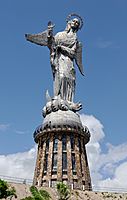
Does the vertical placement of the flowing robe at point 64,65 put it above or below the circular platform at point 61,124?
above

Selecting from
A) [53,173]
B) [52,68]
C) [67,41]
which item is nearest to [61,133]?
[53,173]

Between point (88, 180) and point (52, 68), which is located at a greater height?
point (52, 68)

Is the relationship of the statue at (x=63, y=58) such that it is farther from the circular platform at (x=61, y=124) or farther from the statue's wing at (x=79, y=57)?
the circular platform at (x=61, y=124)

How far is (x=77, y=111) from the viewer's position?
5491 centimetres

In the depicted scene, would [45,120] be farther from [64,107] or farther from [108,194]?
[108,194]

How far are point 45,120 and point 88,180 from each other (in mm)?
10187

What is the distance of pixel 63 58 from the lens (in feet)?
190

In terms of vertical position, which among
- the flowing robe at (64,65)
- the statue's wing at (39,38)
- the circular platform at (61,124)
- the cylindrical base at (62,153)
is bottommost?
the cylindrical base at (62,153)

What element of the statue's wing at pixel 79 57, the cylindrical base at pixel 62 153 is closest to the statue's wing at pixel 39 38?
the statue's wing at pixel 79 57

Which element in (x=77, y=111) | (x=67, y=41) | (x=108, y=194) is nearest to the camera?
(x=108, y=194)

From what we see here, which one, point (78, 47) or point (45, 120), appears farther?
point (78, 47)

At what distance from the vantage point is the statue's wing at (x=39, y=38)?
58031 mm

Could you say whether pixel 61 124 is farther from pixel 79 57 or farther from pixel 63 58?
pixel 79 57

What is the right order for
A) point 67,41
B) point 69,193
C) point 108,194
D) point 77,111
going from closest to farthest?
point 69,193 → point 108,194 → point 77,111 → point 67,41
